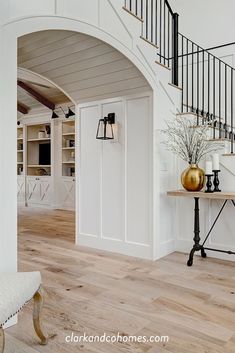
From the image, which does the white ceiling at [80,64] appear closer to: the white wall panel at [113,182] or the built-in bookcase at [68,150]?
the white wall panel at [113,182]

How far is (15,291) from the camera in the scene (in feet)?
5.41

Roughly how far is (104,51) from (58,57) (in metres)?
0.50

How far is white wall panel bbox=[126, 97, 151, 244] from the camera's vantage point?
150 inches

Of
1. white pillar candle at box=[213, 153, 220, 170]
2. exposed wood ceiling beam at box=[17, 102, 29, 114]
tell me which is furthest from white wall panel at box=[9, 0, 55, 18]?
exposed wood ceiling beam at box=[17, 102, 29, 114]

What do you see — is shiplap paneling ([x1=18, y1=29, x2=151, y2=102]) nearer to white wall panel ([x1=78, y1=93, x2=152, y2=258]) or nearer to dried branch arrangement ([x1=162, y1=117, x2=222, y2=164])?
white wall panel ([x1=78, y1=93, x2=152, y2=258])

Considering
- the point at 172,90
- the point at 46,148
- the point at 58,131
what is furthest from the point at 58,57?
the point at 46,148

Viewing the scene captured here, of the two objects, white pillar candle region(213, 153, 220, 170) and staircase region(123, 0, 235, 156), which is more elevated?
staircase region(123, 0, 235, 156)

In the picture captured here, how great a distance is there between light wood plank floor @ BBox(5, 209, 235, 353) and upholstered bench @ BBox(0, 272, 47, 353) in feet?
0.90

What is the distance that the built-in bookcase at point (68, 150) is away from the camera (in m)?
8.52

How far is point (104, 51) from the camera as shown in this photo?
3.09 meters

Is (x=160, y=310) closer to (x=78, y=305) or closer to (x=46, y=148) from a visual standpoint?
(x=78, y=305)

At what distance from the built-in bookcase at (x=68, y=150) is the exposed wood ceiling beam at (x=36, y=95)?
61 cm

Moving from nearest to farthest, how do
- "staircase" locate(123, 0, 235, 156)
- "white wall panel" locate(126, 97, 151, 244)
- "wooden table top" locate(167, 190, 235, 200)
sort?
1. "wooden table top" locate(167, 190, 235, 200)
2. "white wall panel" locate(126, 97, 151, 244)
3. "staircase" locate(123, 0, 235, 156)

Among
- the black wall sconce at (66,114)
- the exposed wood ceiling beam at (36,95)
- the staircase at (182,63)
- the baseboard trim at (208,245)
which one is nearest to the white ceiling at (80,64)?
the staircase at (182,63)
